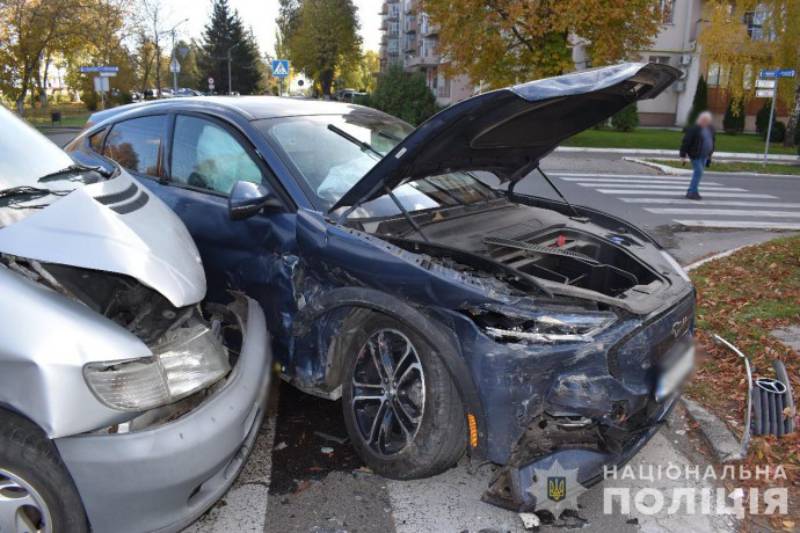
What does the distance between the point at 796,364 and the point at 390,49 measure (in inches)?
3643

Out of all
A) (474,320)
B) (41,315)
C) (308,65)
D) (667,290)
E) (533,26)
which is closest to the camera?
(41,315)

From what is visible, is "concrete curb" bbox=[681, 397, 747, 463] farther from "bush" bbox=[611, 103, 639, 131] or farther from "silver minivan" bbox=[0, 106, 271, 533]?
"bush" bbox=[611, 103, 639, 131]

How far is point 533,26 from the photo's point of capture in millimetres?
22250

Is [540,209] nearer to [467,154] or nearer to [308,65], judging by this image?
[467,154]

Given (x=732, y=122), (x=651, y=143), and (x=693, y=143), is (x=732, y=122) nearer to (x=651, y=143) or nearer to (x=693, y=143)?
(x=651, y=143)

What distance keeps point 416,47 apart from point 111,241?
244 ft

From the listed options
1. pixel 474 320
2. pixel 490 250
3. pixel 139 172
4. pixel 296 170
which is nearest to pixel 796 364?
pixel 490 250

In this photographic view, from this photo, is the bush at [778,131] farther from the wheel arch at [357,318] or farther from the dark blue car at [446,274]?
the wheel arch at [357,318]

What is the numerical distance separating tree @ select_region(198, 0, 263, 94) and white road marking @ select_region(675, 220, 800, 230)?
194ft

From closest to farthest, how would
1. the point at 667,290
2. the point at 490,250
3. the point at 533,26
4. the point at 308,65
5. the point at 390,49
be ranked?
the point at 667,290
the point at 490,250
the point at 533,26
the point at 308,65
the point at 390,49

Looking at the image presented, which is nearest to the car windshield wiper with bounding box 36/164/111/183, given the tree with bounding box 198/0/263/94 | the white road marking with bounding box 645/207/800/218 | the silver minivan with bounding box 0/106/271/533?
the silver minivan with bounding box 0/106/271/533

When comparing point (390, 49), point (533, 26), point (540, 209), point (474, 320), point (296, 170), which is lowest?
point (474, 320)

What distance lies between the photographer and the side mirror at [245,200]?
3.36 m

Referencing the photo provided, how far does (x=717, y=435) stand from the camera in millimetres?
3602
